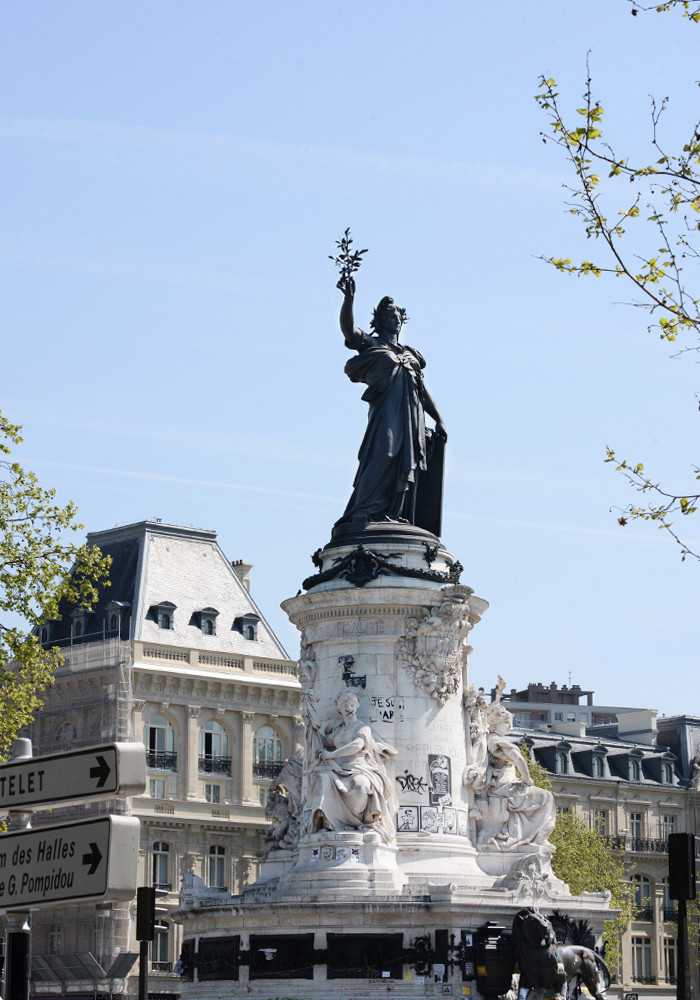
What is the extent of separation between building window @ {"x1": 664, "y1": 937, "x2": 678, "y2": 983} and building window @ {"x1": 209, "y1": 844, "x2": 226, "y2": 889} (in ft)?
75.5

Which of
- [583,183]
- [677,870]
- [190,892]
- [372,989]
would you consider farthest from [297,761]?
[583,183]

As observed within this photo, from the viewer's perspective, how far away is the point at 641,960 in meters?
79.6

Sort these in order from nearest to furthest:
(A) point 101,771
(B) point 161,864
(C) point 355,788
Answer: (A) point 101,771 → (C) point 355,788 → (B) point 161,864

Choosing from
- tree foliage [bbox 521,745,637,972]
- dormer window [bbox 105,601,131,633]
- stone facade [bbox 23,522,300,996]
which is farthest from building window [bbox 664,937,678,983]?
dormer window [bbox 105,601,131,633]

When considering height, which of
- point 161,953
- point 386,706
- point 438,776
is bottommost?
point 161,953

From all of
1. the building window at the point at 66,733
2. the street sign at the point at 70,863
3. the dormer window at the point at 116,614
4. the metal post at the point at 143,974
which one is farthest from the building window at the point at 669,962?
the street sign at the point at 70,863

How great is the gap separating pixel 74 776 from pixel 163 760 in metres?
57.8

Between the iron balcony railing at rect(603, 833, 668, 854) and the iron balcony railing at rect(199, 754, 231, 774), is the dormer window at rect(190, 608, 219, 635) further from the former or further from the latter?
the iron balcony railing at rect(603, 833, 668, 854)

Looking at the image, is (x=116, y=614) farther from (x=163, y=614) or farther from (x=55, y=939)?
(x=55, y=939)

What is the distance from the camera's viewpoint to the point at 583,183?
706 inches

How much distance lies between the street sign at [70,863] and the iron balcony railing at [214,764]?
58507 millimetres

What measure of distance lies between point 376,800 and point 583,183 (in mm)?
19847

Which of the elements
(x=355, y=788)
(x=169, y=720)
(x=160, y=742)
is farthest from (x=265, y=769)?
(x=355, y=788)

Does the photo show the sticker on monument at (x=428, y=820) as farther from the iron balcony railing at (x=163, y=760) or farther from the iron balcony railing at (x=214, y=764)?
the iron balcony railing at (x=214, y=764)
